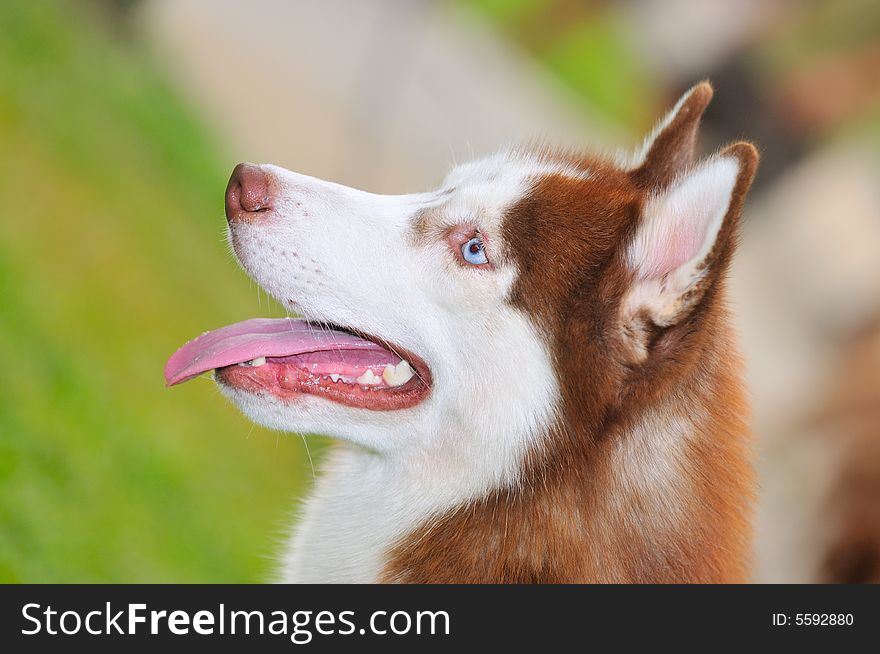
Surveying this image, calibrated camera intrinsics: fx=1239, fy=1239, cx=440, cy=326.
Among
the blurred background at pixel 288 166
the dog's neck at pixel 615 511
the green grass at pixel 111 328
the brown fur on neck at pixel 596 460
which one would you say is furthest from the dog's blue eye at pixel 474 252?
the green grass at pixel 111 328

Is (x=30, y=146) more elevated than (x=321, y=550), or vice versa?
(x=30, y=146)

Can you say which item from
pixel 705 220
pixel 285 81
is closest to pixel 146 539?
pixel 705 220

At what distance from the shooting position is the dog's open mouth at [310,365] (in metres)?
4.11

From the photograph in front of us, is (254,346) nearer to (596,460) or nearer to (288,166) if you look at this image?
(596,460)

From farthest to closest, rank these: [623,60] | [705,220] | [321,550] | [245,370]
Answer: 1. [623,60]
2. [321,550]
3. [245,370]
4. [705,220]

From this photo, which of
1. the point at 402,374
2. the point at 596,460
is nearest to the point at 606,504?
the point at 596,460

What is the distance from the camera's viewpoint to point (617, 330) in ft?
12.8

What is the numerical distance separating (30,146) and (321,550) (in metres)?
4.77

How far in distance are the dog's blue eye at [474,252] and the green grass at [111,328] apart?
1613 mm

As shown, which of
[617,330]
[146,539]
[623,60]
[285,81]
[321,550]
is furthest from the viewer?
[623,60]

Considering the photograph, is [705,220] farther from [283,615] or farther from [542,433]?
[283,615]

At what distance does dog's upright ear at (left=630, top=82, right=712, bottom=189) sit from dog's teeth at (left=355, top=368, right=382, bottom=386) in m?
1.18

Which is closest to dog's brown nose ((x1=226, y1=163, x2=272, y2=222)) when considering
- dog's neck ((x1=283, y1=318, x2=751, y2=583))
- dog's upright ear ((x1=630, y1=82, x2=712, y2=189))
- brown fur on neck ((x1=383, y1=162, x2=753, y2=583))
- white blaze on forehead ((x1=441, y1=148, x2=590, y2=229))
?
white blaze on forehead ((x1=441, y1=148, x2=590, y2=229))

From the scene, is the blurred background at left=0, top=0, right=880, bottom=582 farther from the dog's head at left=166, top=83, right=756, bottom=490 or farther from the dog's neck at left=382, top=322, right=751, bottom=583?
the dog's head at left=166, top=83, right=756, bottom=490
